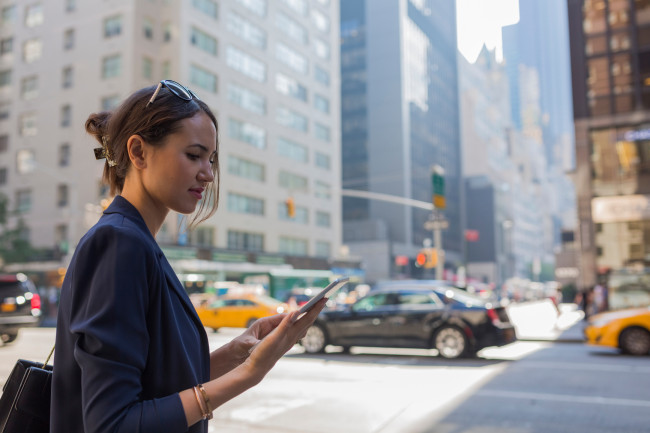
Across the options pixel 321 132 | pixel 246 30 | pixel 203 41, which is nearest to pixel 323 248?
pixel 321 132

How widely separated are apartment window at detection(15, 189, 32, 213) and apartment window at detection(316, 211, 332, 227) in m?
26.5

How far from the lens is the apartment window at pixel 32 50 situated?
48.0 metres

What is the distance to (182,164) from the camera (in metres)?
1.68

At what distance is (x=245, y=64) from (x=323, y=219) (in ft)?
58.6

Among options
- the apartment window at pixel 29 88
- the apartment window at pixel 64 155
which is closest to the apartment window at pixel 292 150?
the apartment window at pixel 64 155

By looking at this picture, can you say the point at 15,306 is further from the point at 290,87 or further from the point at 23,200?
the point at 290,87

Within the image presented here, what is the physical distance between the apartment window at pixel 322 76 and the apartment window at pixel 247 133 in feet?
40.9

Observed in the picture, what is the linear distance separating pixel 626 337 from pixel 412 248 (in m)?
71.3

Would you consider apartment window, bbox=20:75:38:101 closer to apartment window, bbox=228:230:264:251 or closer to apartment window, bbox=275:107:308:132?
apartment window, bbox=228:230:264:251

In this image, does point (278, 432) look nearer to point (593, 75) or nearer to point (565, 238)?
point (593, 75)

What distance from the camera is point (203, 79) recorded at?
157 ft

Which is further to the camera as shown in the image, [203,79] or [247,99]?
[247,99]

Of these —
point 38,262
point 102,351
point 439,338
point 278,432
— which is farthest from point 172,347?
point 38,262

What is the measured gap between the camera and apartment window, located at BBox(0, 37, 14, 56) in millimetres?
49475
